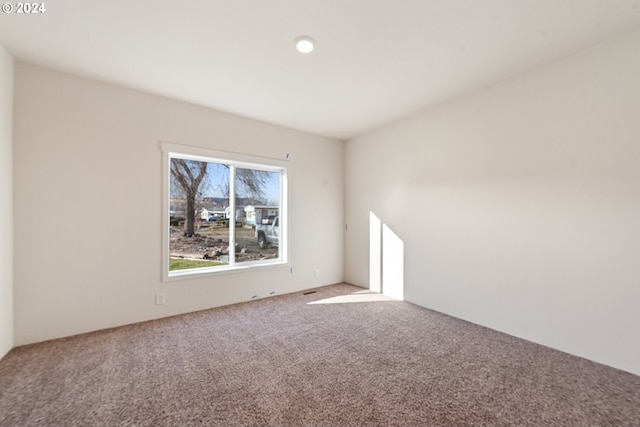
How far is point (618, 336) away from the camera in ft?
7.18

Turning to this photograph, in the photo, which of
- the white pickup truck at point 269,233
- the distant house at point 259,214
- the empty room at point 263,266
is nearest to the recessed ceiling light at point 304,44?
the empty room at point 263,266

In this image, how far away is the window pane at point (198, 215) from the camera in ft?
11.5

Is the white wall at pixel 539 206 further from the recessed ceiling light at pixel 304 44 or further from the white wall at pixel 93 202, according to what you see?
the white wall at pixel 93 202

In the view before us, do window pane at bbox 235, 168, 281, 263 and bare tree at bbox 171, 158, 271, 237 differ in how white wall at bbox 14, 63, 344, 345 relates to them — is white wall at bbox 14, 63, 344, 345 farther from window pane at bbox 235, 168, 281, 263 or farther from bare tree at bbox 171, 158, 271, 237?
window pane at bbox 235, 168, 281, 263

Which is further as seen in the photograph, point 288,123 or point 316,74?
point 288,123

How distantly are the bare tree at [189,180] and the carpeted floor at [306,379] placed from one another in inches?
49.9

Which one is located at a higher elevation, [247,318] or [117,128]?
[117,128]

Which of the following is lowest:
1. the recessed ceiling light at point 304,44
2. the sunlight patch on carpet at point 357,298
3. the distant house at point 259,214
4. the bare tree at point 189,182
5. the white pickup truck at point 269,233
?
the sunlight patch on carpet at point 357,298

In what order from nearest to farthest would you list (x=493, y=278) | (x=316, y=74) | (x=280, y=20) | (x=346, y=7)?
(x=346, y=7) → (x=280, y=20) → (x=316, y=74) → (x=493, y=278)

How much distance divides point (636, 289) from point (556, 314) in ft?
1.95

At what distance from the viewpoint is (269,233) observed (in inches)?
172

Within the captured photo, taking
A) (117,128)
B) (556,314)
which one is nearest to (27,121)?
(117,128)

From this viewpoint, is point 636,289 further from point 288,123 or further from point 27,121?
point 27,121

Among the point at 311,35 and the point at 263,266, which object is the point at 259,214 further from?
the point at 311,35
